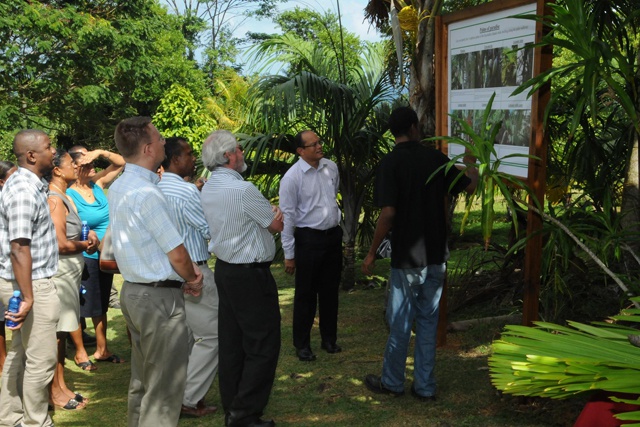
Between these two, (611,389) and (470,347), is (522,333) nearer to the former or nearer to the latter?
(611,389)

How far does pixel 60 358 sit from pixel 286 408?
1.84m

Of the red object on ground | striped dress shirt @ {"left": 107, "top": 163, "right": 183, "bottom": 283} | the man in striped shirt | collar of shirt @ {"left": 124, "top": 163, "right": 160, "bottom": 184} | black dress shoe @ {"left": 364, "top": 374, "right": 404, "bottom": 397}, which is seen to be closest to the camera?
the red object on ground

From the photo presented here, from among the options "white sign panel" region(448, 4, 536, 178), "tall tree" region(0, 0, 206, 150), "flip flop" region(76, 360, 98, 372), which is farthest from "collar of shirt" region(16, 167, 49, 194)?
"tall tree" region(0, 0, 206, 150)

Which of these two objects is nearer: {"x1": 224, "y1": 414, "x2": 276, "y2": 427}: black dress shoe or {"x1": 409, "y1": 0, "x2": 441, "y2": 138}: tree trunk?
{"x1": 224, "y1": 414, "x2": 276, "y2": 427}: black dress shoe

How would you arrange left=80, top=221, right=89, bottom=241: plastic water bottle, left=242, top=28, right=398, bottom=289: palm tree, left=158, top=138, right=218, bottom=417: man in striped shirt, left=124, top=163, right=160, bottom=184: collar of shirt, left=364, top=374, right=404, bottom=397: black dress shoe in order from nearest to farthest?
1. left=124, top=163, right=160, bottom=184: collar of shirt
2. left=158, top=138, right=218, bottom=417: man in striped shirt
3. left=364, top=374, right=404, bottom=397: black dress shoe
4. left=80, top=221, right=89, bottom=241: plastic water bottle
5. left=242, top=28, right=398, bottom=289: palm tree

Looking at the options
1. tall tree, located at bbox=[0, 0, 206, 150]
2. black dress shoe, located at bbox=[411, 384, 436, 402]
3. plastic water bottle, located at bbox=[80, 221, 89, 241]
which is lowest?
black dress shoe, located at bbox=[411, 384, 436, 402]

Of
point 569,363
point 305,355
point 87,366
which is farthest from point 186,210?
point 569,363

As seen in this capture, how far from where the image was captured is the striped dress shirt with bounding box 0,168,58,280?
432 cm

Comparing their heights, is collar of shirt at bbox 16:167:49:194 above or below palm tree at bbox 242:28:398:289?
below

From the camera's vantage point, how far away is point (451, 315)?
295 inches

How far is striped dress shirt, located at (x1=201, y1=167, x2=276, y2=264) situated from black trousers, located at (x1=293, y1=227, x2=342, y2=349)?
171 centimetres

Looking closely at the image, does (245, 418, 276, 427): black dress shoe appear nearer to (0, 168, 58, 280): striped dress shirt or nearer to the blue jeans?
the blue jeans

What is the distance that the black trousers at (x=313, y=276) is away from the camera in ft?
20.8

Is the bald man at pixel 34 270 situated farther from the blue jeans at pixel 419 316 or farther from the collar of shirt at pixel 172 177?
the blue jeans at pixel 419 316
